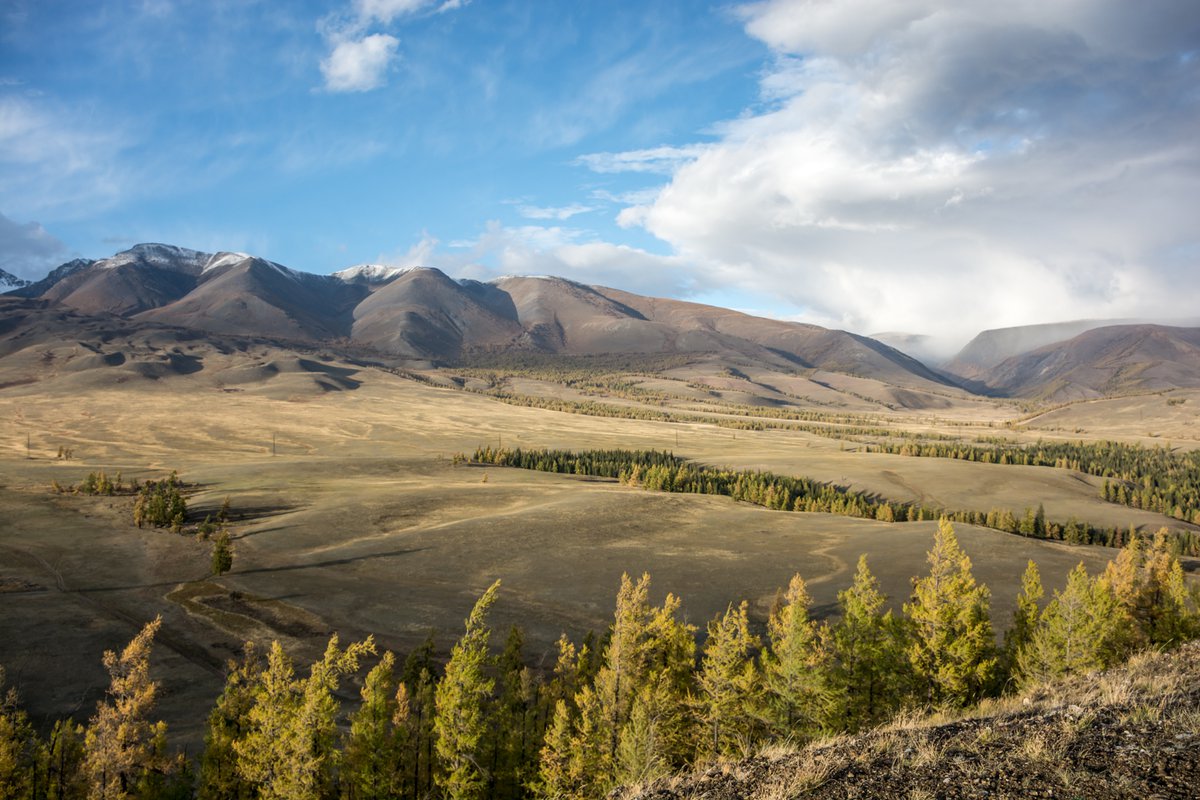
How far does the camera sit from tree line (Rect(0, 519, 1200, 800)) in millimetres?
27688

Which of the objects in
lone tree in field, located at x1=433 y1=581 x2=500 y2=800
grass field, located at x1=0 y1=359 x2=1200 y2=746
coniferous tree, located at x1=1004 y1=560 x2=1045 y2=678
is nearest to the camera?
lone tree in field, located at x1=433 y1=581 x2=500 y2=800

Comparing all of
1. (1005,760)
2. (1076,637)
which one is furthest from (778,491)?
(1005,760)

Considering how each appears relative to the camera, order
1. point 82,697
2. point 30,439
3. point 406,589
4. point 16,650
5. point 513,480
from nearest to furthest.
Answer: point 82,697
point 16,650
point 406,589
point 513,480
point 30,439

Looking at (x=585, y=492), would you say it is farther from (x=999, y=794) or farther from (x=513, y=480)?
(x=999, y=794)

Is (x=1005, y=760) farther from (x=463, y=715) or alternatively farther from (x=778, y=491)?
(x=778, y=491)

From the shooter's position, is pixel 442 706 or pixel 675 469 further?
pixel 675 469

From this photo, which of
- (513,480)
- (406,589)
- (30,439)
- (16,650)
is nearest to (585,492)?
(513,480)

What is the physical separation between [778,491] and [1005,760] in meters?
131

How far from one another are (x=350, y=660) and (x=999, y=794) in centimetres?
2625

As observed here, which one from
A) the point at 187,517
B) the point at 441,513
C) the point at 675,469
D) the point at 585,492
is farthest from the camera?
the point at 675,469

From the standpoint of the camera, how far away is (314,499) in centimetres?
11425

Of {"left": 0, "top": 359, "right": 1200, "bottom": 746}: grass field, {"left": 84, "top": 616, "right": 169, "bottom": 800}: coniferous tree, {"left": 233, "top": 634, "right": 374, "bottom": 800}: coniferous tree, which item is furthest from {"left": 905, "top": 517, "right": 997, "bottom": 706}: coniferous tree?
{"left": 84, "top": 616, "right": 169, "bottom": 800}: coniferous tree

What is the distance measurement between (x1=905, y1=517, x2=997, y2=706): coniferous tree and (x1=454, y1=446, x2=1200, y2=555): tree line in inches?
3568

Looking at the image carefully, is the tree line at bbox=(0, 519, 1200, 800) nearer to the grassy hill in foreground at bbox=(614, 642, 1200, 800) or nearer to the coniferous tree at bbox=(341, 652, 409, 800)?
the coniferous tree at bbox=(341, 652, 409, 800)
